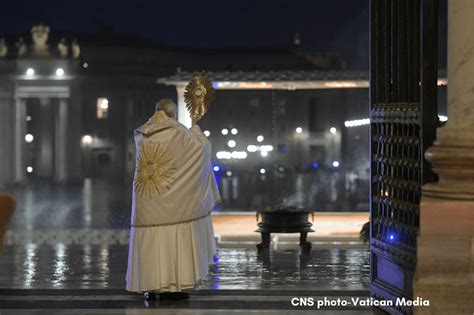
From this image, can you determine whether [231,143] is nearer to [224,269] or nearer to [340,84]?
[340,84]

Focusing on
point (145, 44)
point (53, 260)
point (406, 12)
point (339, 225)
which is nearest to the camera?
point (406, 12)

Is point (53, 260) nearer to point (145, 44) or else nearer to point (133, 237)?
point (133, 237)

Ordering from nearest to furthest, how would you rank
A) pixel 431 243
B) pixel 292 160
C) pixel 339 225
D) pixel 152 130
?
pixel 431 243, pixel 152 130, pixel 339 225, pixel 292 160

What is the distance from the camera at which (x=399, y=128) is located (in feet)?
28.3

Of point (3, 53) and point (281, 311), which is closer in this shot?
point (281, 311)

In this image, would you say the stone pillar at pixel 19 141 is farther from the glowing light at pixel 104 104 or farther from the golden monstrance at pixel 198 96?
the golden monstrance at pixel 198 96

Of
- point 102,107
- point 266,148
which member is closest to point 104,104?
point 102,107

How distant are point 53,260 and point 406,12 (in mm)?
5576

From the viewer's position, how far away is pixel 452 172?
7.79m

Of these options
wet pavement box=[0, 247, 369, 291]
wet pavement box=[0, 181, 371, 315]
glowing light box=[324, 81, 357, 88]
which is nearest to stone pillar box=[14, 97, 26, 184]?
glowing light box=[324, 81, 357, 88]

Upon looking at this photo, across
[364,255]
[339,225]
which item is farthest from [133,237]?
[339,225]

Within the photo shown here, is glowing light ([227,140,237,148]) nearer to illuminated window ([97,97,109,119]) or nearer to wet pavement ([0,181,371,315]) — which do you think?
illuminated window ([97,97,109,119])

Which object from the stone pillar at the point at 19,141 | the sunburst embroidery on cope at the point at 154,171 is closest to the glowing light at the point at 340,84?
the sunburst embroidery on cope at the point at 154,171

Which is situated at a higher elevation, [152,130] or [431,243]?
[152,130]
